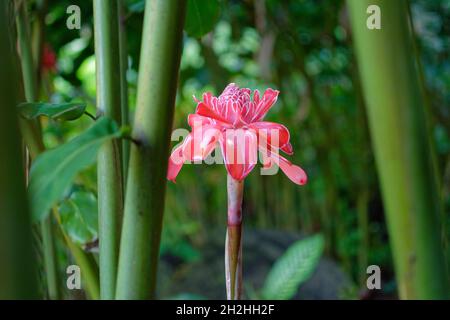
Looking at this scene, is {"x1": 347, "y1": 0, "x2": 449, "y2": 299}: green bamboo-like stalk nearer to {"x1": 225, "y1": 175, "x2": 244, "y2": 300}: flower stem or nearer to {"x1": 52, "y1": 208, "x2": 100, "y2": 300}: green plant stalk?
{"x1": 225, "y1": 175, "x2": 244, "y2": 300}: flower stem

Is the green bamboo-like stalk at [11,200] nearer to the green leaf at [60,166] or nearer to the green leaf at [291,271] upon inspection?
the green leaf at [60,166]

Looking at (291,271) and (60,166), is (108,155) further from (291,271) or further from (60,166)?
(291,271)

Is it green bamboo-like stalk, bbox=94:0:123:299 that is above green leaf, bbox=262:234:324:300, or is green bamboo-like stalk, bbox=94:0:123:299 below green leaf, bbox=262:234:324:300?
above

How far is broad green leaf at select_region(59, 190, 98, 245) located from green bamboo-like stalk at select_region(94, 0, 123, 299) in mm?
79

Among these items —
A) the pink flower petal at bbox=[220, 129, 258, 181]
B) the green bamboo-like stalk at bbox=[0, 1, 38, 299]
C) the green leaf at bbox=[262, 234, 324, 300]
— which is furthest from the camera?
the green leaf at bbox=[262, 234, 324, 300]

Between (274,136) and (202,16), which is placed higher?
(202,16)

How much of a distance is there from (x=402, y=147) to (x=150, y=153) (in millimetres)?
99

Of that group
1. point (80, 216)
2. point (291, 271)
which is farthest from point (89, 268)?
point (291, 271)

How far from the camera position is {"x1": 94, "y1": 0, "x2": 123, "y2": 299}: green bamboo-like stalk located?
30 cm

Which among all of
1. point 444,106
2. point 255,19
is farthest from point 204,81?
point 444,106

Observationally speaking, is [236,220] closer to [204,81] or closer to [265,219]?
[204,81]

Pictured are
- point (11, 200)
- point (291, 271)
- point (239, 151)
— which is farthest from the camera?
point (291, 271)

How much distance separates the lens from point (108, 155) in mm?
311

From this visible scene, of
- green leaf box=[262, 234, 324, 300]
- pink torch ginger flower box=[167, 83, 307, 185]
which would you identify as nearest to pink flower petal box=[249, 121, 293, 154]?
pink torch ginger flower box=[167, 83, 307, 185]
